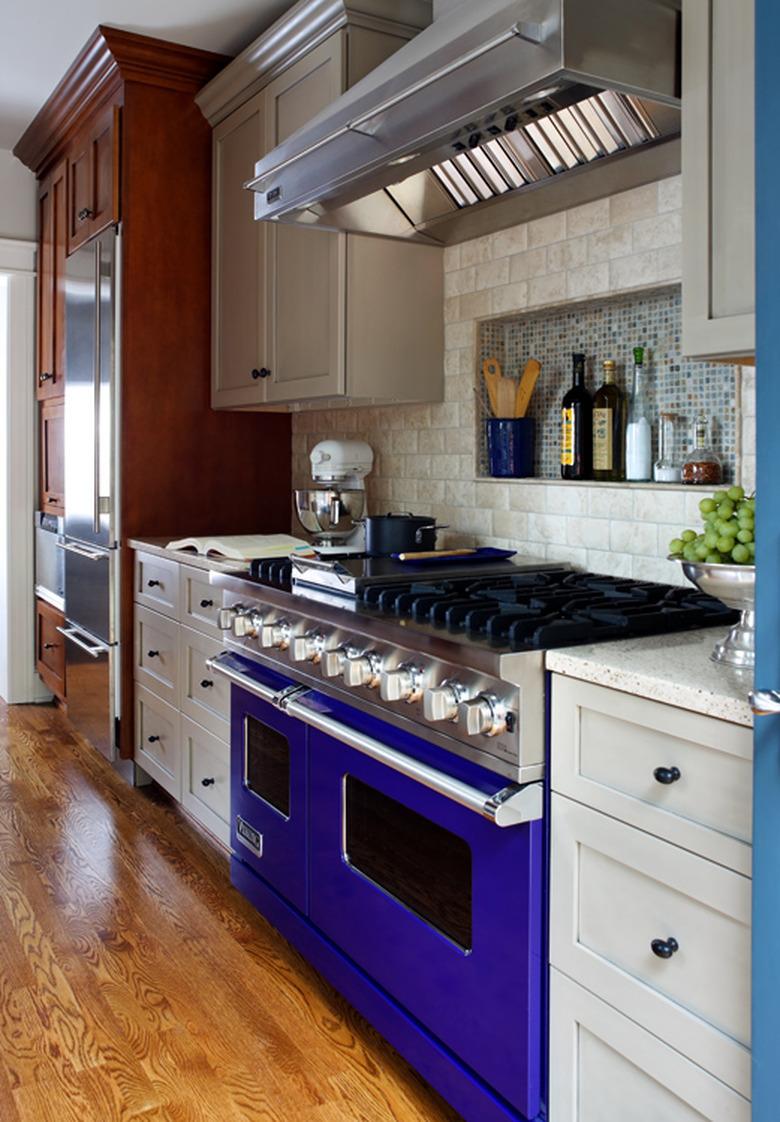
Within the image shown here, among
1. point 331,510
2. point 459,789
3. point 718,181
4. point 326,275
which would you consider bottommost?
point 459,789

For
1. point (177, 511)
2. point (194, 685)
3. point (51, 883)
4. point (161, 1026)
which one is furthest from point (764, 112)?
point (177, 511)

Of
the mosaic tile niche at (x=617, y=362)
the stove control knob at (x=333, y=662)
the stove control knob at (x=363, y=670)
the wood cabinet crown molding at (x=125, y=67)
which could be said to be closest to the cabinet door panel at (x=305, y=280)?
the mosaic tile niche at (x=617, y=362)

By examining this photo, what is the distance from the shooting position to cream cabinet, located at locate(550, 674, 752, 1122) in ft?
4.10

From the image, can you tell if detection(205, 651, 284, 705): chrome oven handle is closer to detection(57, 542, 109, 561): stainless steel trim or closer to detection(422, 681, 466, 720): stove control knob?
detection(422, 681, 466, 720): stove control knob

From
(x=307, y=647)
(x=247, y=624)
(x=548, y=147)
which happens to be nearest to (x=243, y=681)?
(x=247, y=624)

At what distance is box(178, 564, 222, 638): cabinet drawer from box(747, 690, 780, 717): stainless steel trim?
6.25 ft

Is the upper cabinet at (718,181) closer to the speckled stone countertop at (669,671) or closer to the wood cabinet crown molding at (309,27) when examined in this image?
the speckled stone countertop at (669,671)

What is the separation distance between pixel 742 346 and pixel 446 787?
0.83 m

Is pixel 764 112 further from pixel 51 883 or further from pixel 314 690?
pixel 51 883

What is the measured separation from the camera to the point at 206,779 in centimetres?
298

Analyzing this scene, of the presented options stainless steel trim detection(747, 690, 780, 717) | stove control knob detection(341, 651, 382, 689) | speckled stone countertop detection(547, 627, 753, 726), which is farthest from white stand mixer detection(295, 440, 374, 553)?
stainless steel trim detection(747, 690, 780, 717)

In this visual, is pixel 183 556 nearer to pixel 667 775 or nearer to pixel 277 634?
pixel 277 634

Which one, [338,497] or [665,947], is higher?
[338,497]

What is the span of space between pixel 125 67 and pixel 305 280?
118 cm
